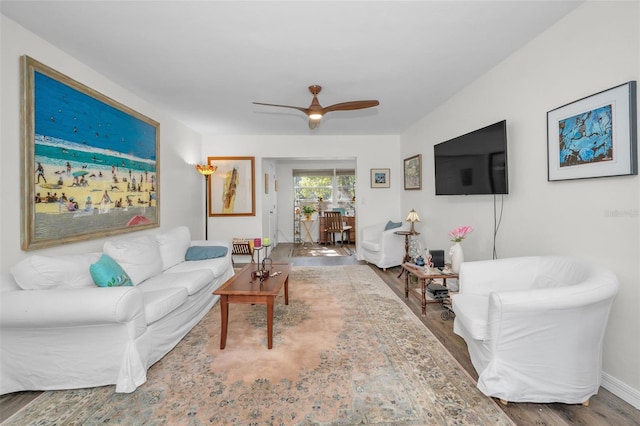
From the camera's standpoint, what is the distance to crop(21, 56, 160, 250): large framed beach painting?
7.14ft

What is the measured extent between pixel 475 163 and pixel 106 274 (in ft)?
11.6

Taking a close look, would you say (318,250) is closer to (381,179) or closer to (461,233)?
(381,179)

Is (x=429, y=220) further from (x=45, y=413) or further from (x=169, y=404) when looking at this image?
(x=45, y=413)

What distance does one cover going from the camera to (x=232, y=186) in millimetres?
5656

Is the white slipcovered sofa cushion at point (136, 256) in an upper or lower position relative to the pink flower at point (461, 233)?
lower

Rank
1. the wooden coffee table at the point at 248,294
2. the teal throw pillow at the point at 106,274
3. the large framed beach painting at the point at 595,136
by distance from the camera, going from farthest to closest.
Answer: the wooden coffee table at the point at 248,294 → the teal throw pillow at the point at 106,274 → the large framed beach painting at the point at 595,136

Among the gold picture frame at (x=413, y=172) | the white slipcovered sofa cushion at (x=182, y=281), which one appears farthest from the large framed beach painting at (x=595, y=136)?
the white slipcovered sofa cushion at (x=182, y=281)

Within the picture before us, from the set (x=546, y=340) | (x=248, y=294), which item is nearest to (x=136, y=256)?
(x=248, y=294)

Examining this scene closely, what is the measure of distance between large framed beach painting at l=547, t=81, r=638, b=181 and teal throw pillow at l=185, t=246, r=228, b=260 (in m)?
3.57

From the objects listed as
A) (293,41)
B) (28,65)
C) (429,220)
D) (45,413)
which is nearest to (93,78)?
(28,65)

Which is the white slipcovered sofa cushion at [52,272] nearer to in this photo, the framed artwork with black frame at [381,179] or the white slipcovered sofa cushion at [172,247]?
the white slipcovered sofa cushion at [172,247]

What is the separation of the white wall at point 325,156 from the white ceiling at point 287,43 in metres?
1.88

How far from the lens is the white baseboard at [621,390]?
1710mm

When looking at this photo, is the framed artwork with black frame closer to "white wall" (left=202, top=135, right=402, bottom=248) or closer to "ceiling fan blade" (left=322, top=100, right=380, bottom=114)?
"white wall" (left=202, top=135, right=402, bottom=248)
